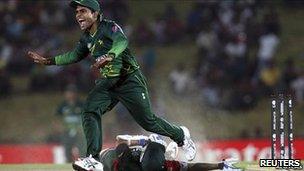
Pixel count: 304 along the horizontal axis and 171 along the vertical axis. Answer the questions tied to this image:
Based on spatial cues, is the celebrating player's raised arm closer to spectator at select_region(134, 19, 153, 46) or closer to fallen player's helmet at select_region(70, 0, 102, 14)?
fallen player's helmet at select_region(70, 0, 102, 14)

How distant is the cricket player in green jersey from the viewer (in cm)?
992

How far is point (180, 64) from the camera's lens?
894 inches

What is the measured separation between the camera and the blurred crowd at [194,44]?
849 inches

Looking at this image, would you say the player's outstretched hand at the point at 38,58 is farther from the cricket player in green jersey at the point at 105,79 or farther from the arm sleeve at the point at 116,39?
the arm sleeve at the point at 116,39

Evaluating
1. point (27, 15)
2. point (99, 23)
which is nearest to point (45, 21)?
point (27, 15)

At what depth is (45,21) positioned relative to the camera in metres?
24.2

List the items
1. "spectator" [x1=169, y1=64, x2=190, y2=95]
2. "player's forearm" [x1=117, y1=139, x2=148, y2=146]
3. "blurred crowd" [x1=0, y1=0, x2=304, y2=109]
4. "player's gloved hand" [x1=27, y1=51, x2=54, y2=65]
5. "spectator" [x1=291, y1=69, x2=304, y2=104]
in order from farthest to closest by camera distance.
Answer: "spectator" [x1=169, y1=64, x2=190, y2=95], "blurred crowd" [x1=0, y1=0, x2=304, y2=109], "spectator" [x1=291, y1=69, x2=304, y2=104], "player's gloved hand" [x1=27, y1=51, x2=54, y2=65], "player's forearm" [x1=117, y1=139, x2=148, y2=146]

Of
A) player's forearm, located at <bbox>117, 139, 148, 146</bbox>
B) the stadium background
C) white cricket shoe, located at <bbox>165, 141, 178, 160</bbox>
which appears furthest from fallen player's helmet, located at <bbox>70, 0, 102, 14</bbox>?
the stadium background

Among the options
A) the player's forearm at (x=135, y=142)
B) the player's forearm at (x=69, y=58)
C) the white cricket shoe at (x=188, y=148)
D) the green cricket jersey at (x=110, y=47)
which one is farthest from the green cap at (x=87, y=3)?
the white cricket shoe at (x=188, y=148)

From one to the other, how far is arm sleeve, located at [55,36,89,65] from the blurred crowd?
11.0 meters

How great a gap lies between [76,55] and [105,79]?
1.85 feet

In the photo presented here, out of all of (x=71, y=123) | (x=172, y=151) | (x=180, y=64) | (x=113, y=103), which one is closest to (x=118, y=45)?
(x=113, y=103)

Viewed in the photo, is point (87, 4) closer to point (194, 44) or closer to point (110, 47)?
point (110, 47)

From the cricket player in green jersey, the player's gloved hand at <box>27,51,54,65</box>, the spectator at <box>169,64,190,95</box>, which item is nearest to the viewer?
the cricket player in green jersey
